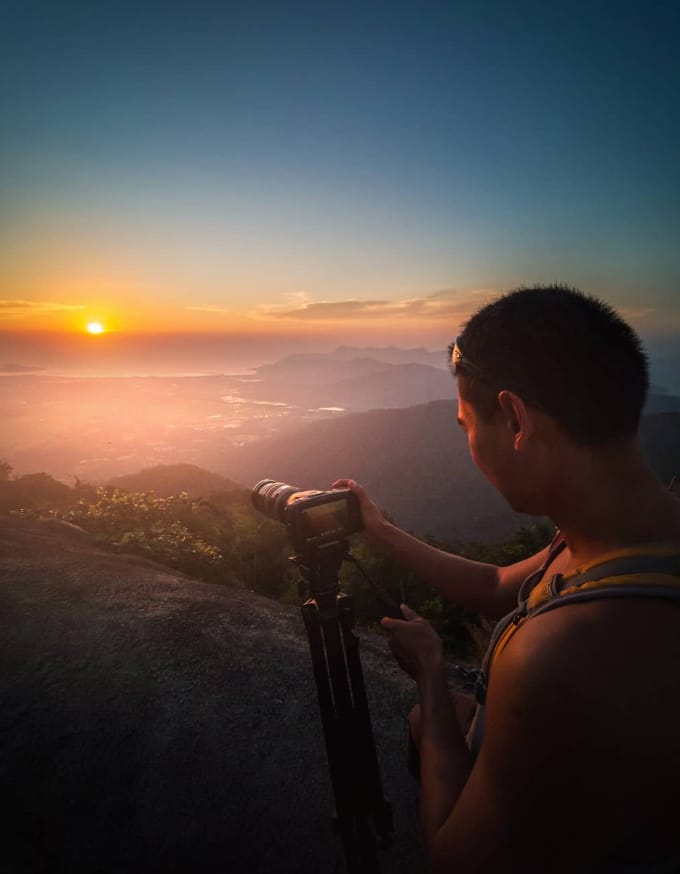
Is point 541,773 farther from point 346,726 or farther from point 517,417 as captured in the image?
point 346,726

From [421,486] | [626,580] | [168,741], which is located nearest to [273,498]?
[626,580]

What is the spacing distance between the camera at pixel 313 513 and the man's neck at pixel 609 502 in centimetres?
140

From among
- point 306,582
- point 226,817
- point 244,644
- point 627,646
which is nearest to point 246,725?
point 226,817

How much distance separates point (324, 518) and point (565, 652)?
5.63ft

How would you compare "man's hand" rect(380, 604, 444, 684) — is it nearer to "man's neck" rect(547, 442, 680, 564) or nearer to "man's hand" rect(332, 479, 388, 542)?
"man's neck" rect(547, 442, 680, 564)

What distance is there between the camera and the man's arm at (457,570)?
2.91 m

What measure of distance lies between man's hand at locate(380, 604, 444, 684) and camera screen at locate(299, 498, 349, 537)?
74 centimetres

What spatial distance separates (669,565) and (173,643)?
684cm

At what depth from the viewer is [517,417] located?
5.99ft

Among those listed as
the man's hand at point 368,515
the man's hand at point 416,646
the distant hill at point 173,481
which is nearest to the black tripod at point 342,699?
the man's hand at point 368,515

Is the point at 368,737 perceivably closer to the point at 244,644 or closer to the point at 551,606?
the point at 551,606

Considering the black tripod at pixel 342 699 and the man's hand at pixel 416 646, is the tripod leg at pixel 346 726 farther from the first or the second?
the man's hand at pixel 416 646

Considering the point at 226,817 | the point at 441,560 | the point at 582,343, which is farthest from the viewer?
the point at 226,817

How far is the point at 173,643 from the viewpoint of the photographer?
6.59 metres
